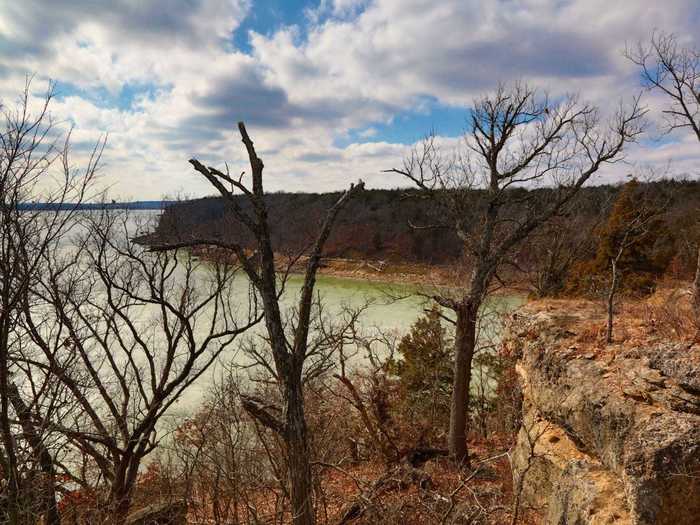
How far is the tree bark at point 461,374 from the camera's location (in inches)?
342

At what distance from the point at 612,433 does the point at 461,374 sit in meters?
4.01

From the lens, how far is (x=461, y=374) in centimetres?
897

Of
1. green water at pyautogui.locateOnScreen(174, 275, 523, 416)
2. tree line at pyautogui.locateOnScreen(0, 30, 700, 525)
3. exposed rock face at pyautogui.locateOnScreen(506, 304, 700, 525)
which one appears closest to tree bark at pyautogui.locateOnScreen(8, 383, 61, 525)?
tree line at pyautogui.locateOnScreen(0, 30, 700, 525)

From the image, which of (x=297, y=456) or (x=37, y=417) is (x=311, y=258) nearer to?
(x=297, y=456)

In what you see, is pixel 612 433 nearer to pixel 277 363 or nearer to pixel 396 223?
pixel 277 363

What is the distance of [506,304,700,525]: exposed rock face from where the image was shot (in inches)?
171

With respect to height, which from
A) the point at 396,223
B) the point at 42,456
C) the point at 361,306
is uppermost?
the point at 396,223

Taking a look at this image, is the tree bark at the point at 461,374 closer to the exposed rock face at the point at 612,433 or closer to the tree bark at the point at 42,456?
the exposed rock face at the point at 612,433

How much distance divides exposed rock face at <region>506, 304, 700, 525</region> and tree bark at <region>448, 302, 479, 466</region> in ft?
5.18

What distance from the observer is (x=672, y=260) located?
16.2m

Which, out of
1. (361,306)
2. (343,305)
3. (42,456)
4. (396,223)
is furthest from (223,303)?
(396,223)

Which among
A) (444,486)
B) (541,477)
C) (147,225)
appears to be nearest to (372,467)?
(444,486)

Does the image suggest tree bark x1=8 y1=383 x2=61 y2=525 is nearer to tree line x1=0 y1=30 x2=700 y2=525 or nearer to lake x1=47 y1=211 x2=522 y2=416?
tree line x1=0 y1=30 x2=700 y2=525

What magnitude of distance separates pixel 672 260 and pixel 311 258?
54.8 ft
